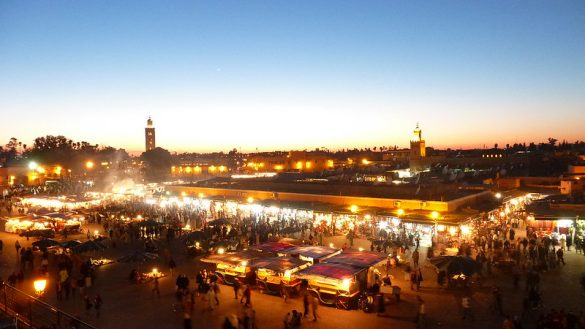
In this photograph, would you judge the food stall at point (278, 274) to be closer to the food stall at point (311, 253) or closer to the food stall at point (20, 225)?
the food stall at point (311, 253)

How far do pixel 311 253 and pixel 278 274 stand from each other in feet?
7.96

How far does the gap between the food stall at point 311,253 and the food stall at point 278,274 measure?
54 cm

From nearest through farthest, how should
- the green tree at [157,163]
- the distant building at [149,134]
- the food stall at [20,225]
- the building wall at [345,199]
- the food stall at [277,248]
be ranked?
the food stall at [277,248] → the building wall at [345,199] → the food stall at [20,225] → the green tree at [157,163] → the distant building at [149,134]

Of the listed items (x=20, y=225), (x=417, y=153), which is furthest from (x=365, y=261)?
(x=417, y=153)

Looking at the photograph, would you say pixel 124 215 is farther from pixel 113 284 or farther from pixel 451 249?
pixel 451 249

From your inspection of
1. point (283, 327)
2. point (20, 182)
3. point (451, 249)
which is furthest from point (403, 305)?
point (20, 182)

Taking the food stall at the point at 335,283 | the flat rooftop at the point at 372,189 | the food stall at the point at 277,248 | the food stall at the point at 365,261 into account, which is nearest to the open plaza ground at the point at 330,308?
the food stall at the point at 335,283

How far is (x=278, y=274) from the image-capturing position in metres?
15.0

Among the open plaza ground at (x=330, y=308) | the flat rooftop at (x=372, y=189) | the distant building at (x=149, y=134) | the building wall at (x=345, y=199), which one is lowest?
the open plaza ground at (x=330, y=308)

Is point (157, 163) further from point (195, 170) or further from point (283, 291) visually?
point (283, 291)

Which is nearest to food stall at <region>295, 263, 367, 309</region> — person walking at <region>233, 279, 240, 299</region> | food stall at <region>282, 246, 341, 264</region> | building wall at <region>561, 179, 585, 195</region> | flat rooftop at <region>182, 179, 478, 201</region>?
food stall at <region>282, 246, 341, 264</region>

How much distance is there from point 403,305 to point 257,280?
16.8ft

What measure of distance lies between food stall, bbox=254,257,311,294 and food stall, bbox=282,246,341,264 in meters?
0.54

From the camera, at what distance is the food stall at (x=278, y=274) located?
1479 cm
